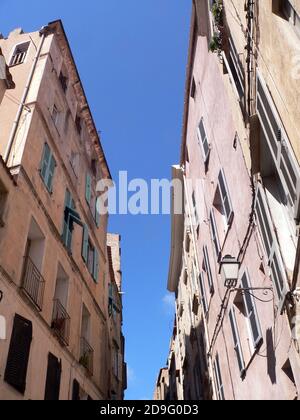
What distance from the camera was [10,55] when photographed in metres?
14.4

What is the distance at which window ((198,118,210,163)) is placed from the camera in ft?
42.4

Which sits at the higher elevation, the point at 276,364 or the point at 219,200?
the point at 219,200

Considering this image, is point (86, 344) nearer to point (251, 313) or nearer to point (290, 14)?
point (251, 313)

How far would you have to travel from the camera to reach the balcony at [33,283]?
9375 mm

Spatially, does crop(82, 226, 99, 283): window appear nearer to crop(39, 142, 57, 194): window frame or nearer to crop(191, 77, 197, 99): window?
crop(39, 142, 57, 194): window frame

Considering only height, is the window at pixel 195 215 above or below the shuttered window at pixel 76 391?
above

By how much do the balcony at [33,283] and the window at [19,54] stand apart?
25.4 ft

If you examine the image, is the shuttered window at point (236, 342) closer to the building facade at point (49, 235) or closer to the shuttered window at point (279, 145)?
the shuttered window at point (279, 145)

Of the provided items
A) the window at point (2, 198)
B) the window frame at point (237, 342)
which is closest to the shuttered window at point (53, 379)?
the window at point (2, 198)

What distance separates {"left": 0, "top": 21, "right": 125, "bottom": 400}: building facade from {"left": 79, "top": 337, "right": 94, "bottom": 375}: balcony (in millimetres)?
36

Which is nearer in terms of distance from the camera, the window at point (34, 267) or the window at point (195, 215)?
the window at point (34, 267)

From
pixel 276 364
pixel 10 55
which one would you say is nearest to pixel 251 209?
pixel 276 364

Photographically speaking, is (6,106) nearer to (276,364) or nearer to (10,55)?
(10,55)
